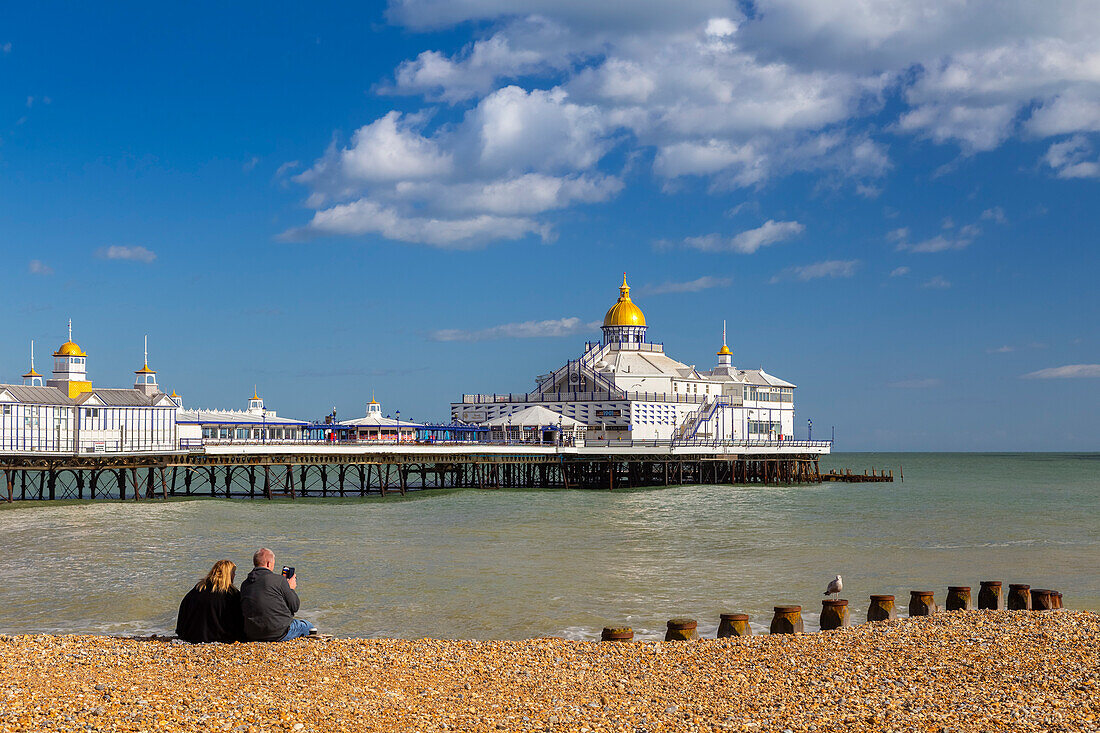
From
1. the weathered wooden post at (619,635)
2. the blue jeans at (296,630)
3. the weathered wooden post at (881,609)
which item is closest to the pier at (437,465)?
the blue jeans at (296,630)

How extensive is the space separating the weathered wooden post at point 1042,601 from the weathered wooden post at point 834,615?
338cm

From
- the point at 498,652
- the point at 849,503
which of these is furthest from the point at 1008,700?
the point at 849,503

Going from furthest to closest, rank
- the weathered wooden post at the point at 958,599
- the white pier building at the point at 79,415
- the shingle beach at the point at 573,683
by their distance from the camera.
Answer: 1. the white pier building at the point at 79,415
2. the weathered wooden post at the point at 958,599
3. the shingle beach at the point at 573,683

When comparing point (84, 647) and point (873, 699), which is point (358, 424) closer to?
point (84, 647)

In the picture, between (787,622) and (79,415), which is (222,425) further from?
(787,622)

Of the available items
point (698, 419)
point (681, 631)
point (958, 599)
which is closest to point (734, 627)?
point (681, 631)

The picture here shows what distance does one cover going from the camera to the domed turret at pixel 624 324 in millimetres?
85938

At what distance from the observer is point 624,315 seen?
86.3 m

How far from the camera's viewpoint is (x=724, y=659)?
13094 millimetres

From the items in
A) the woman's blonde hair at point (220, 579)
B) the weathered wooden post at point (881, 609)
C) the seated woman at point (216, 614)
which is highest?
the woman's blonde hair at point (220, 579)

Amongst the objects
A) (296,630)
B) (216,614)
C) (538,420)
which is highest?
(538,420)

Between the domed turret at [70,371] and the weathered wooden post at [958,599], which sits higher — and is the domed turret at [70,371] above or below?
above

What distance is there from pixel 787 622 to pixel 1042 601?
4.61 metres

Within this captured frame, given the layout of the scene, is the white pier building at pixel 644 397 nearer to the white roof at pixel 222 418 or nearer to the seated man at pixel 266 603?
the white roof at pixel 222 418
